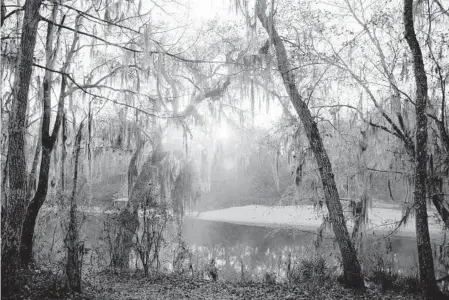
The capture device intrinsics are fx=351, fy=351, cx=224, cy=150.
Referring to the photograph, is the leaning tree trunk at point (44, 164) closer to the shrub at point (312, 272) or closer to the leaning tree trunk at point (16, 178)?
the leaning tree trunk at point (16, 178)

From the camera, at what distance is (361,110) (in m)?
6.36

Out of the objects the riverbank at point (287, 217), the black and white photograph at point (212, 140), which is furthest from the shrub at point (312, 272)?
the riverbank at point (287, 217)

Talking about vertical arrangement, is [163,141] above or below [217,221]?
above

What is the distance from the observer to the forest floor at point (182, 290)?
16.1 feet

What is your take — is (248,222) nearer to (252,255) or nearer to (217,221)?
(217,221)

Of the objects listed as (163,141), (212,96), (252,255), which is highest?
(212,96)

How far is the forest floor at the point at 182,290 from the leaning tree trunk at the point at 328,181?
35cm

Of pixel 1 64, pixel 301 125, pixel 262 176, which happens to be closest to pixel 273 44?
pixel 301 125

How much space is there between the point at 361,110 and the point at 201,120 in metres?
3.73

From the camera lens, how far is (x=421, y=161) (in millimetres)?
4848

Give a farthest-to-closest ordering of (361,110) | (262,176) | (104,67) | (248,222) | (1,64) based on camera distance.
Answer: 1. (262,176)
2. (248,222)
3. (104,67)
4. (361,110)
5. (1,64)

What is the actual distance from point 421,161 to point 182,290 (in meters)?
4.30

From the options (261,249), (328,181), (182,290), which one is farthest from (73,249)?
(261,249)

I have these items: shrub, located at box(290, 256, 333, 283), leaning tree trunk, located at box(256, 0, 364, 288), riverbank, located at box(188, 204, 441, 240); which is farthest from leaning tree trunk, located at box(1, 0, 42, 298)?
riverbank, located at box(188, 204, 441, 240)
